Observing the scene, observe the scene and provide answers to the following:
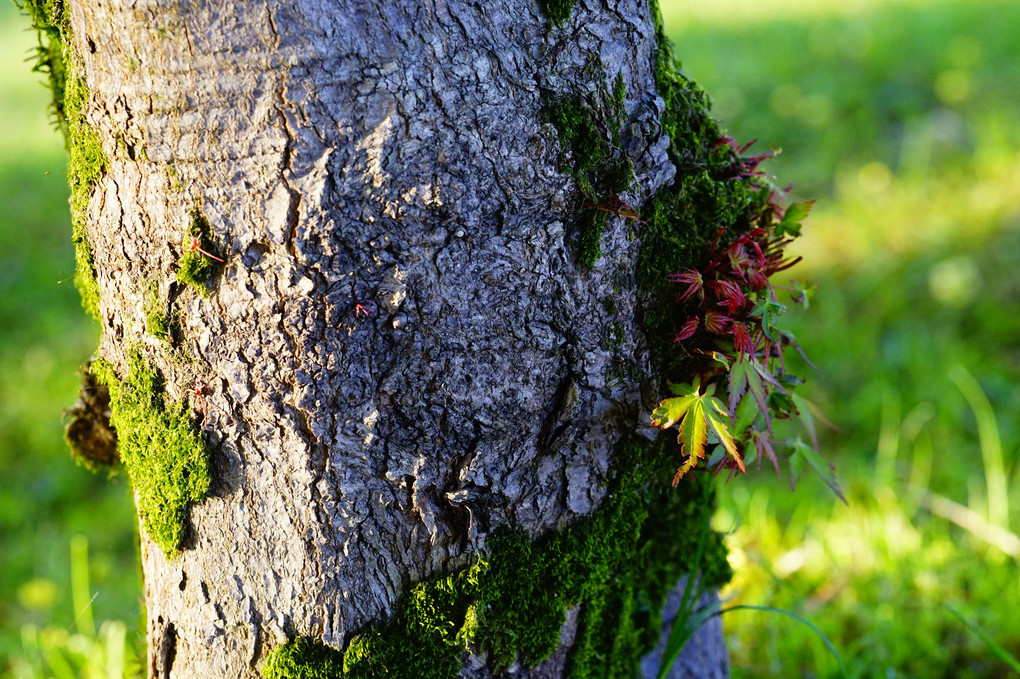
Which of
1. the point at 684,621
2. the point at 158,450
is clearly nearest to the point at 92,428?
the point at 158,450

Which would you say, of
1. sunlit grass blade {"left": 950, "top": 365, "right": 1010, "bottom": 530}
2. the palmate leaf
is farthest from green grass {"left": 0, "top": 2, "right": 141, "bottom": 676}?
sunlit grass blade {"left": 950, "top": 365, "right": 1010, "bottom": 530}

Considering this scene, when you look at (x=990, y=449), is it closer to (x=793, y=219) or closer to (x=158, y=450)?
(x=793, y=219)

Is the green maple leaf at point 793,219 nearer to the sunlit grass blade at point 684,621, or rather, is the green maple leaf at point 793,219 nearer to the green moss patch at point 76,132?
the sunlit grass blade at point 684,621

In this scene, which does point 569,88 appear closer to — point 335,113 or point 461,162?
point 461,162

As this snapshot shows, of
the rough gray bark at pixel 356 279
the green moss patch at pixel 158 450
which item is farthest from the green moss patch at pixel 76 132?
the green moss patch at pixel 158 450

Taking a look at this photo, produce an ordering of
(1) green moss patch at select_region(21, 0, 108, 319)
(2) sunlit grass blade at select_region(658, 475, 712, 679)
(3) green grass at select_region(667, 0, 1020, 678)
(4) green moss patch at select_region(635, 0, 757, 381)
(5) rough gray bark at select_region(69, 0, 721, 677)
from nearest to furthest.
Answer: (5) rough gray bark at select_region(69, 0, 721, 677)
(1) green moss patch at select_region(21, 0, 108, 319)
(4) green moss patch at select_region(635, 0, 757, 381)
(2) sunlit grass blade at select_region(658, 475, 712, 679)
(3) green grass at select_region(667, 0, 1020, 678)

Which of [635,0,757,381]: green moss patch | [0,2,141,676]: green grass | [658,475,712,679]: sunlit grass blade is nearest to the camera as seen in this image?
[635,0,757,381]: green moss patch

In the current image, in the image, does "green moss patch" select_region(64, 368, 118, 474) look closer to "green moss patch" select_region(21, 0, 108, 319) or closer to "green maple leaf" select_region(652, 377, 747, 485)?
"green moss patch" select_region(21, 0, 108, 319)

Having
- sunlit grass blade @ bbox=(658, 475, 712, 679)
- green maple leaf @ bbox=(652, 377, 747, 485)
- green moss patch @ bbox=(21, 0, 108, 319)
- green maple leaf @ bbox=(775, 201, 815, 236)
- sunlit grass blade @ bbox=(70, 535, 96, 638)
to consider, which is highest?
green maple leaf @ bbox=(775, 201, 815, 236)
